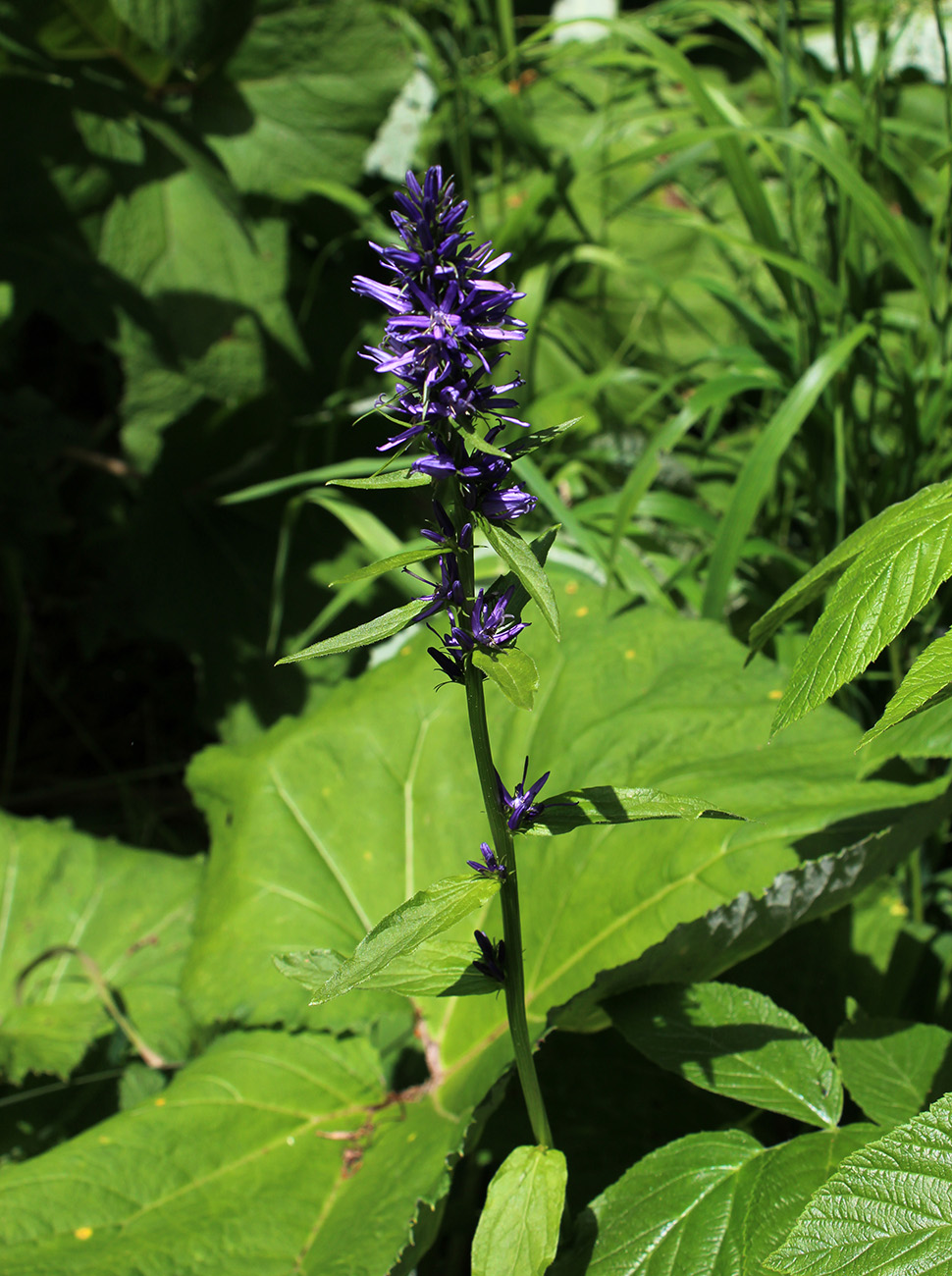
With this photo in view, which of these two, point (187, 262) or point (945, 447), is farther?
point (187, 262)

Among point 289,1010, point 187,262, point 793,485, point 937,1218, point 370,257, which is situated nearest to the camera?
point 937,1218

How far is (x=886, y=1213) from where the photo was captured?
1075mm

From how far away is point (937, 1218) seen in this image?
1.06m

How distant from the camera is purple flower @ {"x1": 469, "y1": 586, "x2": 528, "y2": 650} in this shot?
105cm

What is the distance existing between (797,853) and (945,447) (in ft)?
3.83

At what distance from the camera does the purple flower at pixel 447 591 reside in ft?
3.44

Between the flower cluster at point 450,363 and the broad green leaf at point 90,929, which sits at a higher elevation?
the flower cluster at point 450,363

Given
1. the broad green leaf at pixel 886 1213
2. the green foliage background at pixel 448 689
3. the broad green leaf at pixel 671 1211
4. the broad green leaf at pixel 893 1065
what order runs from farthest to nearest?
the green foliage background at pixel 448 689 → the broad green leaf at pixel 893 1065 → the broad green leaf at pixel 671 1211 → the broad green leaf at pixel 886 1213

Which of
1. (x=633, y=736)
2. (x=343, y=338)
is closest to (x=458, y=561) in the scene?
(x=633, y=736)

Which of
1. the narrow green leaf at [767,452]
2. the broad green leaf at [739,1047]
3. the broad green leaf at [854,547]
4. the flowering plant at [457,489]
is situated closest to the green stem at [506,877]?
the flowering plant at [457,489]

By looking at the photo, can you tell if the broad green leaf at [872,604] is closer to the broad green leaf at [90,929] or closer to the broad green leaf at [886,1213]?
the broad green leaf at [886,1213]

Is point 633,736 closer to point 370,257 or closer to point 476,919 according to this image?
point 476,919

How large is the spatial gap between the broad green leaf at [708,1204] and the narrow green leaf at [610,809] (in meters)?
0.54

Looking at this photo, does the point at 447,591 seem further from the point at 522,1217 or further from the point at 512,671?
the point at 522,1217
